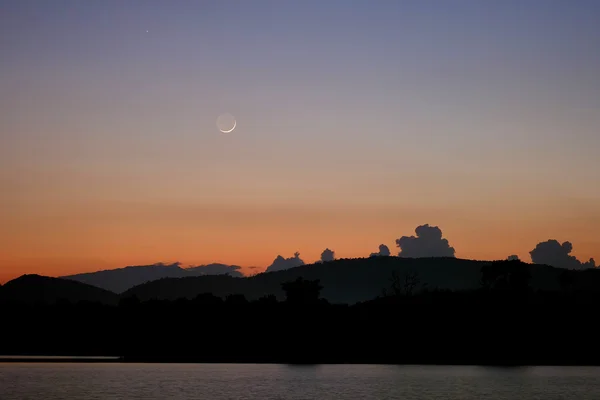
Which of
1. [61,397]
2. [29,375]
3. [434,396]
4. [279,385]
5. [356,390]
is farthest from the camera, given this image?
[29,375]

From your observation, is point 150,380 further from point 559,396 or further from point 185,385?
point 559,396

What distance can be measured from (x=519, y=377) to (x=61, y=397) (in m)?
94.6

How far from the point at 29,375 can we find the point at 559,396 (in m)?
98.7

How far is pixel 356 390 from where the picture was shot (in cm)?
13025

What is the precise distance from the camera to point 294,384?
144500 mm

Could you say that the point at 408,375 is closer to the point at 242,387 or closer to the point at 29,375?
the point at 242,387

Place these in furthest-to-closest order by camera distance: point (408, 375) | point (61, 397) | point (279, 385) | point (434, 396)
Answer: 1. point (408, 375)
2. point (279, 385)
3. point (434, 396)
4. point (61, 397)

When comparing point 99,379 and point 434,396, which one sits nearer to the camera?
point 434,396

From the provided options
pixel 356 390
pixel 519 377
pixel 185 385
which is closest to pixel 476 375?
pixel 519 377

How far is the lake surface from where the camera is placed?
118 metres

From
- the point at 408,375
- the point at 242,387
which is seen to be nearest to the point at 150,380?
the point at 242,387

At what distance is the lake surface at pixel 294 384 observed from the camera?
118m

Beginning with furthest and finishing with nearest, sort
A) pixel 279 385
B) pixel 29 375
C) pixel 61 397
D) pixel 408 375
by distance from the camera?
pixel 408 375, pixel 29 375, pixel 279 385, pixel 61 397

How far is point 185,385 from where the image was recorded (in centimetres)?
13750
